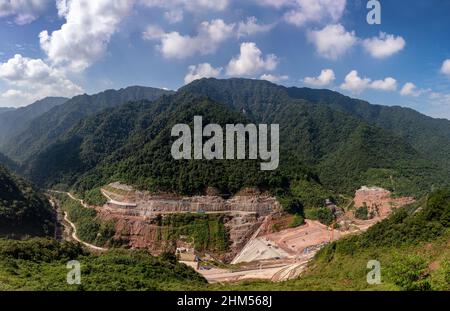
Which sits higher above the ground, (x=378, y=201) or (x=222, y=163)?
(x=222, y=163)

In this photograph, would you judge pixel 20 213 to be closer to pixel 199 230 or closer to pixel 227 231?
pixel 199 230

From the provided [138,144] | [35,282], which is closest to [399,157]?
[138,144]

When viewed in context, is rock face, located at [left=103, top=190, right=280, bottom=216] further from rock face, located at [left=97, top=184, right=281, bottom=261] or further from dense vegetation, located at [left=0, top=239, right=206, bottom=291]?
dense vegetation, located at [left=0, top=239, right=206, bottom=291]

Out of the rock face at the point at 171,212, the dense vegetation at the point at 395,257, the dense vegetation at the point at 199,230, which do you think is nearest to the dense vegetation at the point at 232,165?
the rock face at the point at 171,212

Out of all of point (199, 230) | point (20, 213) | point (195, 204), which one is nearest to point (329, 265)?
point (199, 230)

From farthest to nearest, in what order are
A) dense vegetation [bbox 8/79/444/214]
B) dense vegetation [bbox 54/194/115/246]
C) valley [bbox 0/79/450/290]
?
dense vegetation [bbox 8/79/444/214] → dense vegetation [bbox 54/194/115/246] → valley [bbox 0/79/450/290]

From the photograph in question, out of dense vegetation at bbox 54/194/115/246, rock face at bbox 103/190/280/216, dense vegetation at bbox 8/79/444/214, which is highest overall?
dense vegetation at bbox 8/79/444/214

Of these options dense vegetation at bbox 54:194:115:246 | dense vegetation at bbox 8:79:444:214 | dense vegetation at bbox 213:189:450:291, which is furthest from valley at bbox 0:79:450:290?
dense vegetation at bbox 8:79:444:214
